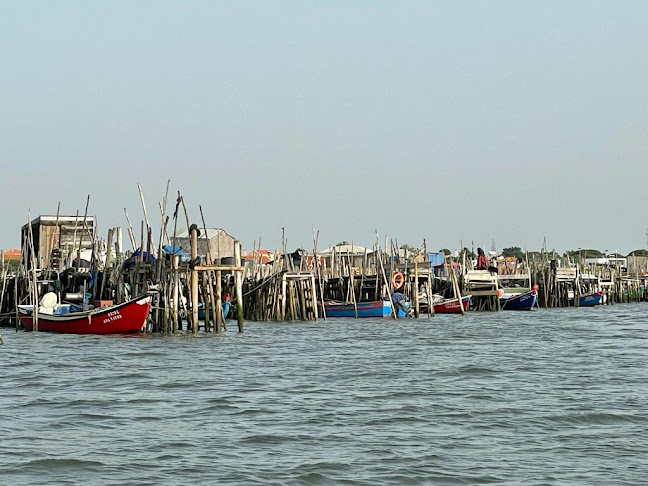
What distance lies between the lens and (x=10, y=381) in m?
18.4

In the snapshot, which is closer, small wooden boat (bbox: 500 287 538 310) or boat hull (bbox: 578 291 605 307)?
small wooden boat (bbox: 500 287 538 310)

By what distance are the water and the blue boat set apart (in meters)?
16.7

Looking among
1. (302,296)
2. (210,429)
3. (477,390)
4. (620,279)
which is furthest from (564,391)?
(620,279)

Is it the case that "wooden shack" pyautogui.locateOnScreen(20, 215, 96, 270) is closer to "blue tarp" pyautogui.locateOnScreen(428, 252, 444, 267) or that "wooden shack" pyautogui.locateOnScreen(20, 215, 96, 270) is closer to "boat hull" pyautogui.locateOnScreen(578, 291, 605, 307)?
"blue tarp" pyautogui.locateOnScreen(428, 252, 444, 267)

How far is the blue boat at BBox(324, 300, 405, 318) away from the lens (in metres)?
42.7

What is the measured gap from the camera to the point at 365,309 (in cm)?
4294

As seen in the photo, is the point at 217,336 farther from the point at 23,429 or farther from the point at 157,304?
the point at 23,429

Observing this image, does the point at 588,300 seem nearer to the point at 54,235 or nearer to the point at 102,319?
the point at 54,235

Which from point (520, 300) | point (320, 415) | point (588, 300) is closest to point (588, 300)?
point (588, 300)

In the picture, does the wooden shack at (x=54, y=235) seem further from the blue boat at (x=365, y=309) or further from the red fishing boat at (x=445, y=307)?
the red fishing boat at (x=445, y=307)

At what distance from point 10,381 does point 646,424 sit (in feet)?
35.5

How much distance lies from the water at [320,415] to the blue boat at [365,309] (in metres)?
16.7

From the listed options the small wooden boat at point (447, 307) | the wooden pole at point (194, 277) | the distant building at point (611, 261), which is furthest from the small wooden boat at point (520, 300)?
the wooden pole at point (194, 277)

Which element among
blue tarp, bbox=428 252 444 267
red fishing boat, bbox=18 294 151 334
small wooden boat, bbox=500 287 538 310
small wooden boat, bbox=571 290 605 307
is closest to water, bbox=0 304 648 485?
red fishing boat, bbox=18 294 151 334
